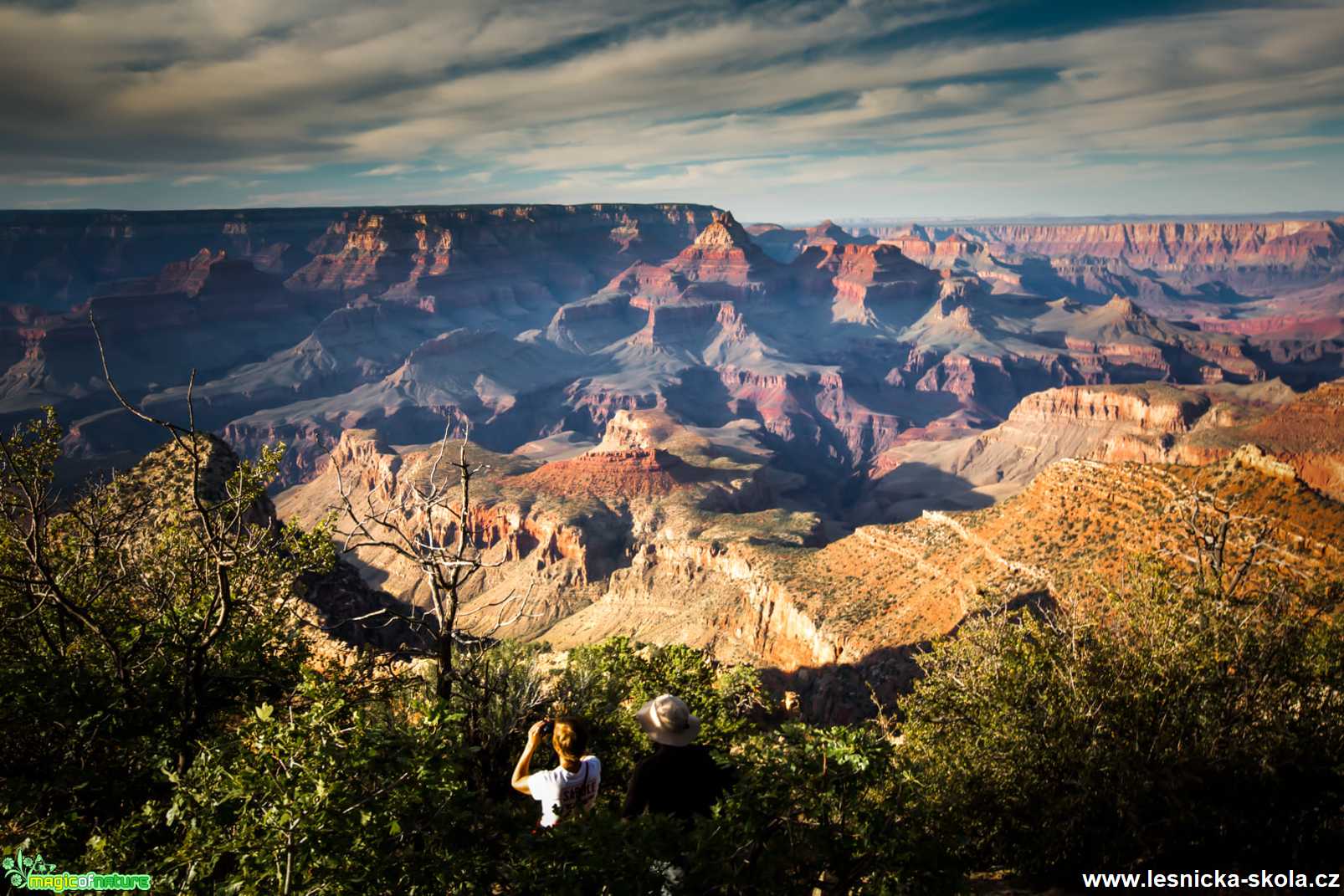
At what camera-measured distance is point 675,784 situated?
8789 mm

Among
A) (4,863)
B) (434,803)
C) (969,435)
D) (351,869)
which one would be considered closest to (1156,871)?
(434,803)

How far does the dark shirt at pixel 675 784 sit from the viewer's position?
28.4 feet

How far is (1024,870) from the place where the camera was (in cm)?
1323

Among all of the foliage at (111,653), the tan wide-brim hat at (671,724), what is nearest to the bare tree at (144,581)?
the foliage at (111,653)

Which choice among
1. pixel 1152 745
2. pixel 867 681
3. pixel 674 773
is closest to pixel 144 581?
pixel 674 773

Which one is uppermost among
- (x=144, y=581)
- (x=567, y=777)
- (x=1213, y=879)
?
(x=144, y=581)

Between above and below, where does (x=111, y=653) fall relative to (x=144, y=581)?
below

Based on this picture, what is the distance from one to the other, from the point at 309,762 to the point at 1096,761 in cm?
1401

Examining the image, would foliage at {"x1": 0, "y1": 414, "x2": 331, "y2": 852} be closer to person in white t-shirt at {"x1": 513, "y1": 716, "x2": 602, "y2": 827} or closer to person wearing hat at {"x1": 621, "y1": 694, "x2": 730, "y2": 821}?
person in white t-shirt at {"x1": 513, "y1": 716, "x2": 602, "y2": 827}

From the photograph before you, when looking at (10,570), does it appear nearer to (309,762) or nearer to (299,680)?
(299,680)

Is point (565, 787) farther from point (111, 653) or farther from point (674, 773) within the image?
point (111, 653)

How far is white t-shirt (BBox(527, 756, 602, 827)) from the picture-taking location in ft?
30.2

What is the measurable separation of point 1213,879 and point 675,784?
30.4 ft

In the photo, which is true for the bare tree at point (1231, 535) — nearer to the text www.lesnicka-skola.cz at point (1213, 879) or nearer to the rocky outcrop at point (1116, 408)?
Result: the text www.lesnicka-skola.cz at point (1213, 879)
